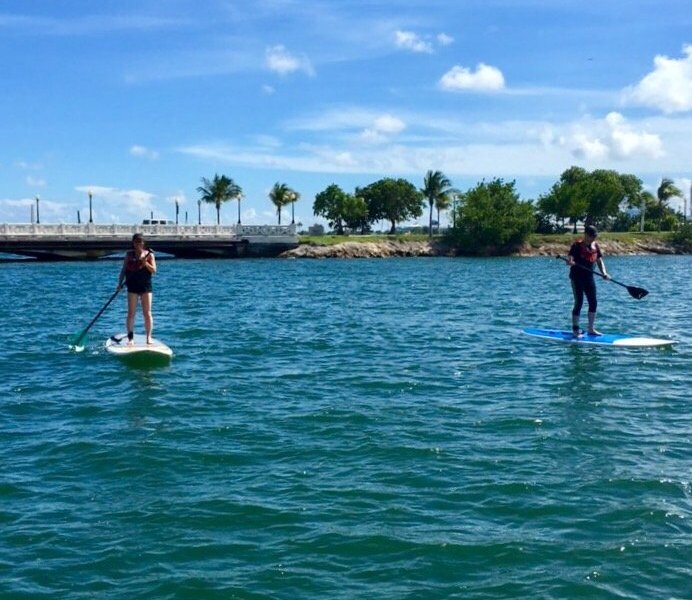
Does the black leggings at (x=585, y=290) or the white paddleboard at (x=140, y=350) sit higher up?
the black leggings at (x=585, y=290)

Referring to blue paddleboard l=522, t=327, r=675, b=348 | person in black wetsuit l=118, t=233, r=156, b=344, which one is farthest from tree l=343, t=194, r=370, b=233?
person in black wetsuit l=118, t=233, r=156, b=344

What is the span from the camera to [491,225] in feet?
354

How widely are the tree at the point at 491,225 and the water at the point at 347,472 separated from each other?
89627 mm

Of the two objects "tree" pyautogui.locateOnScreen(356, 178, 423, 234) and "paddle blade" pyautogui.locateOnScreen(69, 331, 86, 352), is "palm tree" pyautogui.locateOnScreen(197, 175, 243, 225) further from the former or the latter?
"paddle blade" pyautogui.locateOnScreen(69, 331, 86, 352)

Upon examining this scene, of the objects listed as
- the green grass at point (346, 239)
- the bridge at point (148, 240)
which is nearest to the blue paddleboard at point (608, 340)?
the bridge at point (148, 240)

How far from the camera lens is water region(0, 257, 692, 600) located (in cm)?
702

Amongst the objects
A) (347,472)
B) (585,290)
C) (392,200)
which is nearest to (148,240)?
(392,200)

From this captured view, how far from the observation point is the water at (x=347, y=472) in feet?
23.0

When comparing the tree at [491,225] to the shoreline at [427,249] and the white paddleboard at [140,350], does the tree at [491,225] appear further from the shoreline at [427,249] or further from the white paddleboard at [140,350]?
the white paddleboard at [140,350]

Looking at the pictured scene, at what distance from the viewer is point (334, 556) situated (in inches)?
288

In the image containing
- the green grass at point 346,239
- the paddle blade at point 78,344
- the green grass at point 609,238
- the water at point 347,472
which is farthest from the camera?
the green grass at point 609,238

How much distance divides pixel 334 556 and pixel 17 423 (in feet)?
22.4

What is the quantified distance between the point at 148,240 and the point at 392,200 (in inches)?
2385

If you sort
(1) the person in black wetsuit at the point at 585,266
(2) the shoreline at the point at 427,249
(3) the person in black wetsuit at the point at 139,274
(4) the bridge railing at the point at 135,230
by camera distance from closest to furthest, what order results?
(3) the person in black wetsuit at the point at 139,274
(1) the person in black wetsuit at the point at 585,266
(4) the bridge railing at the point at 135,230
(2) the shoreline at the point at 427,249
